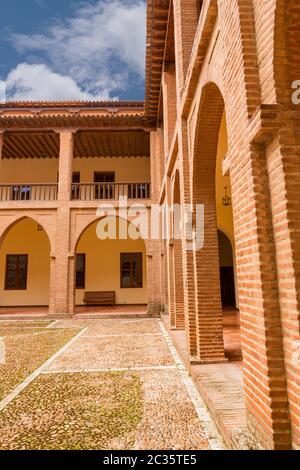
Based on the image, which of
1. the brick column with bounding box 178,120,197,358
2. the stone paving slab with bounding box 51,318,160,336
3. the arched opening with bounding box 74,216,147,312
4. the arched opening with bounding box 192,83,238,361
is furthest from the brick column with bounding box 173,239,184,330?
the arched opening with bounding box 74,216,147,312

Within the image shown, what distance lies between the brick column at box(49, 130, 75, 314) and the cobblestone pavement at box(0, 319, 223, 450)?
19.5 feet

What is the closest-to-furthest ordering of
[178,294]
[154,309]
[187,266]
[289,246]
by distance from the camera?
[289,246], [187,266], [178,294], [154,309]

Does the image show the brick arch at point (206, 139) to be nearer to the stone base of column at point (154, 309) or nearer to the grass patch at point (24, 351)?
the grass patch at point (24, 351)

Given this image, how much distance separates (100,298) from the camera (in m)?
16.0

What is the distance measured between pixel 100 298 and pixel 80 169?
692 centimetres

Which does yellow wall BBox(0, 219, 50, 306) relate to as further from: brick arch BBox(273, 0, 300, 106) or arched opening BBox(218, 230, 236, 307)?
brick arch BBox(273, 0, 300, 106)

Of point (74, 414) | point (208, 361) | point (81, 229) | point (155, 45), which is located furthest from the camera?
point (81, 229)

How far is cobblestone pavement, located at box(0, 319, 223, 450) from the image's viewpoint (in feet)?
10.3

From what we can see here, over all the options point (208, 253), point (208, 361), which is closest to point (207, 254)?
point (208, 253)

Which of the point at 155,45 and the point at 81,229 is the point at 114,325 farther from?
the point at 155,45

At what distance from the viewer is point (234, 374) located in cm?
445

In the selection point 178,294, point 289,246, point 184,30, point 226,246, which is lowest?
point 178,294

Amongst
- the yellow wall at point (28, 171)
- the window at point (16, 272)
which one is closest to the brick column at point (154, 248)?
the yellow wall at point (28, 171)
